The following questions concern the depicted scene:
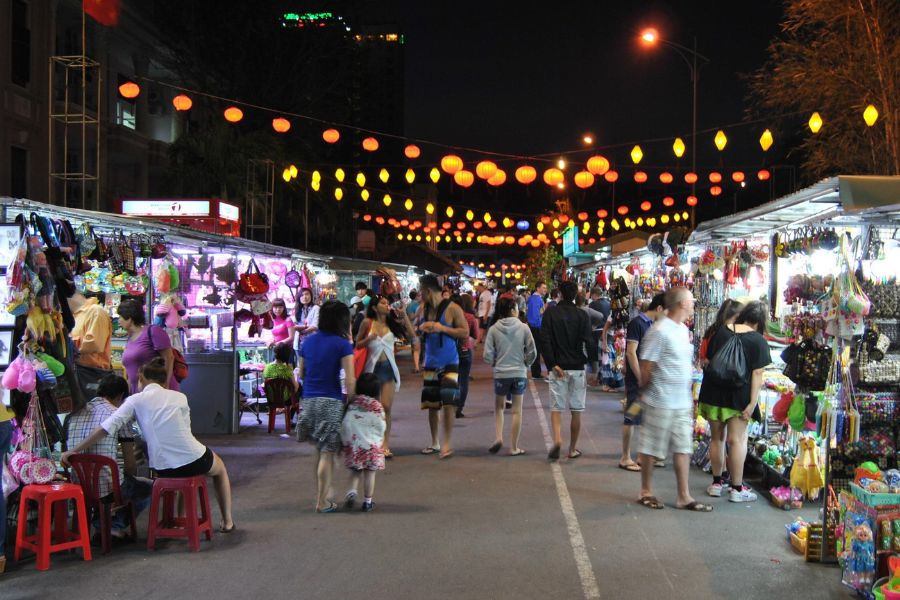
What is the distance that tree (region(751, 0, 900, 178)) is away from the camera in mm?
16562

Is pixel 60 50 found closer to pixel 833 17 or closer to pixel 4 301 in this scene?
pixel 4 301

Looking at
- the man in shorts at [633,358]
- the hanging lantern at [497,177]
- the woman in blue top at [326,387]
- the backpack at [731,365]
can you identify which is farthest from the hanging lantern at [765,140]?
the woman in blue top at [326,387]

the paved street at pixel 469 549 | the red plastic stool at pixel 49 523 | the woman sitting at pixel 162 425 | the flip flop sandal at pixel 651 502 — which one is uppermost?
the woman sitting at pixel 162 425

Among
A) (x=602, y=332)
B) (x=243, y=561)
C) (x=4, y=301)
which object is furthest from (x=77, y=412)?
(x=602, y=332)

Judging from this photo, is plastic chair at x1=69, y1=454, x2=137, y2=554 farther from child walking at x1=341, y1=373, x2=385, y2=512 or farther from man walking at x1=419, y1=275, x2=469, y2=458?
man walking at x1=419, y1=275, x2=469, y2=458

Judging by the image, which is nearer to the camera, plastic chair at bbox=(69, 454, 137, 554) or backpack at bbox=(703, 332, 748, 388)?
plastic chair at bbox=(69, 454, 137, 554)

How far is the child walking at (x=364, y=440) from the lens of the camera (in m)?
6.99

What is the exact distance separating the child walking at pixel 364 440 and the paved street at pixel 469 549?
257 millimetres

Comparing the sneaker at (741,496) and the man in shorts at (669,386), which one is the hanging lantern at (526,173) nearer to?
the man in shorts at (669,386)

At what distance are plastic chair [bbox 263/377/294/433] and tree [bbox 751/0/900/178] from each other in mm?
12801

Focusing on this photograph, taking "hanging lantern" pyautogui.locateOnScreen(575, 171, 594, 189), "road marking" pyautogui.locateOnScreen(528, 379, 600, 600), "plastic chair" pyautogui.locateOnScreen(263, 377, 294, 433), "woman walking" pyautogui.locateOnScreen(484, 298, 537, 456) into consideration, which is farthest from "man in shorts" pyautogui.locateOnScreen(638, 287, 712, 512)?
"hanging lantern" pyautogui.locateOnScreen(575, 171, 594, 189)

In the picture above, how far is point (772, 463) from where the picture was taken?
792 cm

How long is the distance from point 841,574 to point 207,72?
27454mm

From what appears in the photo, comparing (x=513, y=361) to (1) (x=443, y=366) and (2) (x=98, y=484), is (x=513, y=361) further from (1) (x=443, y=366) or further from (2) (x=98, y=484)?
(2) (x=98, y=484)
